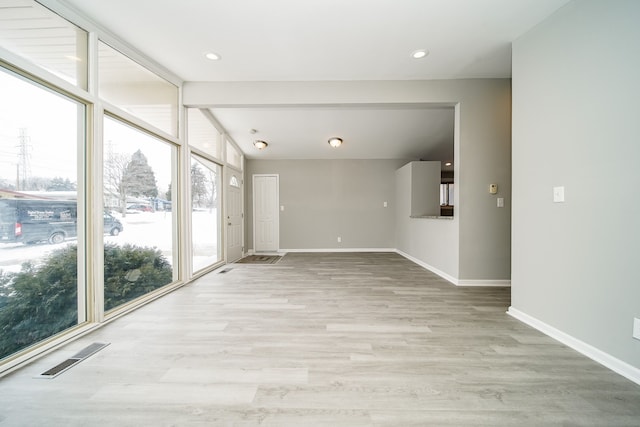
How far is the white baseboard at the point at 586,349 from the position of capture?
1.50 m

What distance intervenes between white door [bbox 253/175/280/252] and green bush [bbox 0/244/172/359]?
3.73m

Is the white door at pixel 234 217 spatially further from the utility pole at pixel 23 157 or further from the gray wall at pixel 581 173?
the gray wall at pixel 581 173

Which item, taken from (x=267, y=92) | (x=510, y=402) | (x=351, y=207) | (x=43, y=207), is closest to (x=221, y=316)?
(x=43, y=207)

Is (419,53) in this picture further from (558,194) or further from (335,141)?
(335,141)

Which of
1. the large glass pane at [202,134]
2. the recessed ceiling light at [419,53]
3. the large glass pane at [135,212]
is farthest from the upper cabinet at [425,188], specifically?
the large glass pane at [135,212]

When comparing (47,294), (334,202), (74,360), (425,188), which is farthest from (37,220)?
(425,188)

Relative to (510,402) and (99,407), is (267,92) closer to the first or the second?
(99,407)

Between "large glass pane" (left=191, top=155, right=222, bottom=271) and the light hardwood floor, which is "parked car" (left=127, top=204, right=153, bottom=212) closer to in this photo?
"large glass pane" (left=191, top=155, right=222, bottom=271)

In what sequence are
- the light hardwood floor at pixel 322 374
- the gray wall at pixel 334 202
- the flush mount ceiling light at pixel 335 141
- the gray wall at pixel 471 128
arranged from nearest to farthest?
1. the light hardwood floor at pixel 322 374
2. the gray wall at pixel 471 128
3. the flush mount ceiling light at pixel 335 141
4. the gray wall at pixel 334 202

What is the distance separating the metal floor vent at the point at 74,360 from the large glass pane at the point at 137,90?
7.23ft

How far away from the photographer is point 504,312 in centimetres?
246

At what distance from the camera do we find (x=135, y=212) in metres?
2.70

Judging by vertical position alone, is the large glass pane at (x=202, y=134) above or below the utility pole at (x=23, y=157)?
above

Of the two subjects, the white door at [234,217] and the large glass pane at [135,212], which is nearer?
the large glass pane at [135,212]
